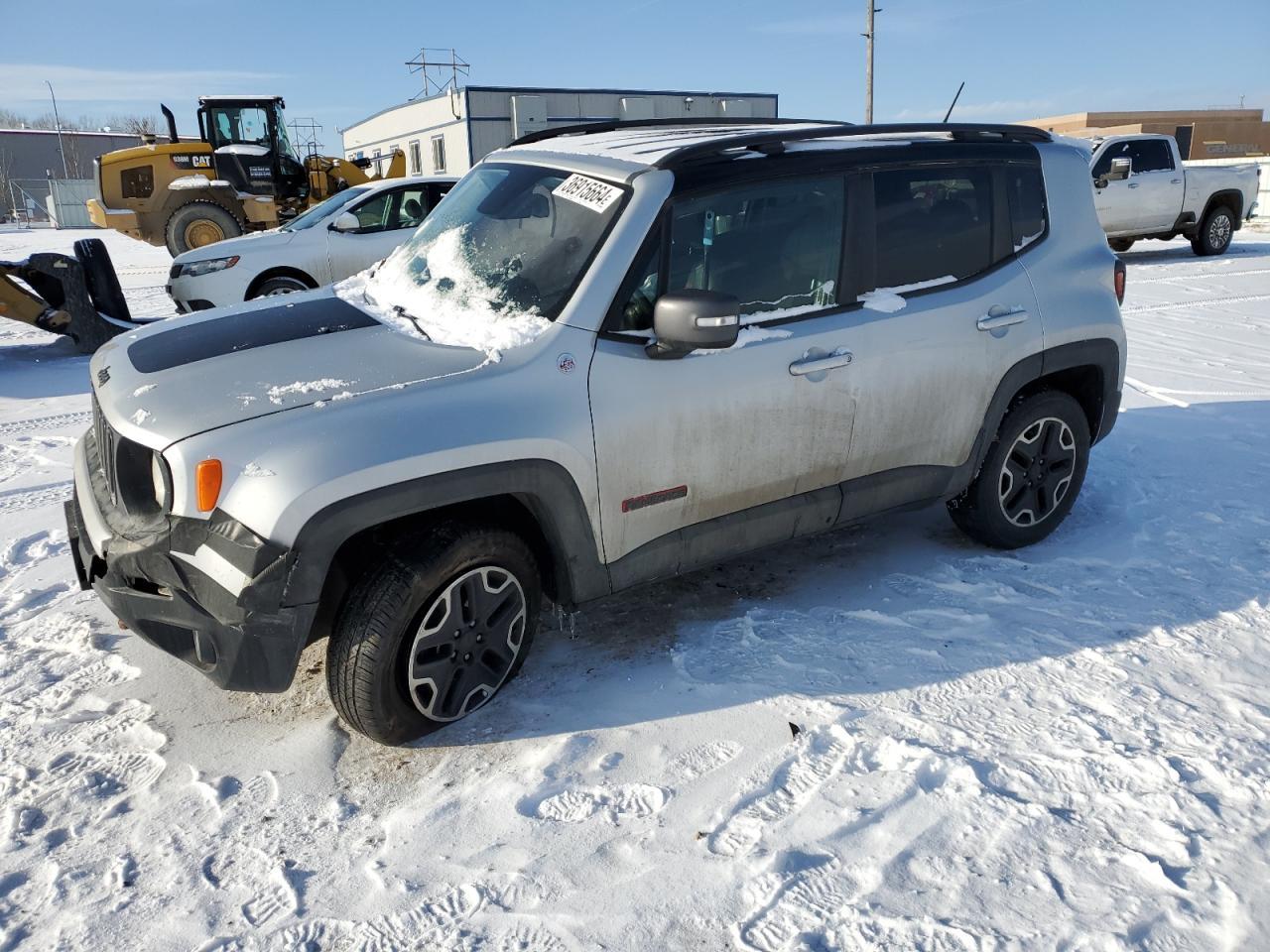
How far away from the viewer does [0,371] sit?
347 inches

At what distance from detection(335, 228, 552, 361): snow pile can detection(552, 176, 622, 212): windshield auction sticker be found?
46 centimetres

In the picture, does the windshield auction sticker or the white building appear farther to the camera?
the white building

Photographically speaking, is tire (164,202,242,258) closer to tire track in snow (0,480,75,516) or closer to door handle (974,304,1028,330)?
tire track in snow (0,480,75,516)

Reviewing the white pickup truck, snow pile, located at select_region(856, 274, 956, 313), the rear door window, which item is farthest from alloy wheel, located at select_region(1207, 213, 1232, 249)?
snow pile, located at select_region(856, 274, 956, 313)

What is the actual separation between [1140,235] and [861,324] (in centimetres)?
1385

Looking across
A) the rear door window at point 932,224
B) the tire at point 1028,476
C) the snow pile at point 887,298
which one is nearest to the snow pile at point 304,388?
the snow pile at point 887,298

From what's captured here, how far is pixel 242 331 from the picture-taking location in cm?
344

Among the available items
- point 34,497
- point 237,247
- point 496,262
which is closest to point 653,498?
point 496,262

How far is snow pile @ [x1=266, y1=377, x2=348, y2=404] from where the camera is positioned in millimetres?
2877

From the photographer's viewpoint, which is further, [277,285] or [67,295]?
[277,285]

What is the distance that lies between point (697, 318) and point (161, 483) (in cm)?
170

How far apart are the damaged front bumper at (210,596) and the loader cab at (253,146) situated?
15471 mm

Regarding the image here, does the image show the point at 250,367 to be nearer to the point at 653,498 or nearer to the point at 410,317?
the point at 410,317

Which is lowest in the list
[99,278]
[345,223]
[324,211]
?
[99,278]
